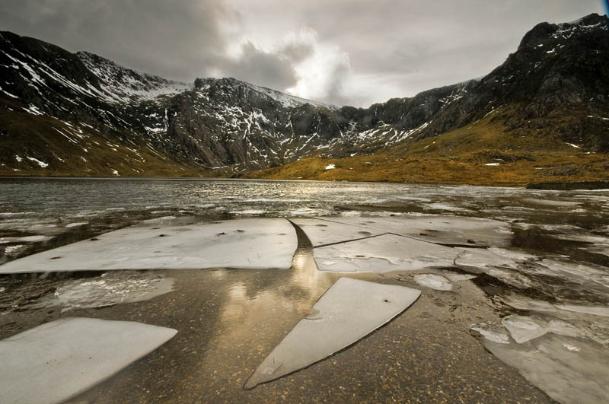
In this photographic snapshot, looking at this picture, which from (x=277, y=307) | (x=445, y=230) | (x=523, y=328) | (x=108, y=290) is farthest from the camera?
(x=445, y=230)

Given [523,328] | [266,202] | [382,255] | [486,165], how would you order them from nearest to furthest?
[523,328] < [382,255] < [266,202] < [486,165]

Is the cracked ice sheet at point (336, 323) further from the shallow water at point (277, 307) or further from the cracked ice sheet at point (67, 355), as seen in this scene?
the cracked ice sheet at point (67, 355)

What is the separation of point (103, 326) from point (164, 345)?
1.29m

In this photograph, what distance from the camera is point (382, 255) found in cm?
898

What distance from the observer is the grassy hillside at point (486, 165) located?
255 feet

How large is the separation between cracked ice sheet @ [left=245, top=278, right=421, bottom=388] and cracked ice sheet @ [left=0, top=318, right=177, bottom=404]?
1.73m

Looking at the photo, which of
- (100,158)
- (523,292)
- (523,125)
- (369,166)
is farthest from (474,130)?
(100,158)

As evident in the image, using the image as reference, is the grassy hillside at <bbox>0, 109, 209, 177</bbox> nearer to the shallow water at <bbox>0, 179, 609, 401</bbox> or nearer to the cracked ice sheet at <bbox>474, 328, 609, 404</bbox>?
the shallow water at <bbox>0, 179, 609, 401</bbox>

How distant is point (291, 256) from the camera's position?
28.8 feet

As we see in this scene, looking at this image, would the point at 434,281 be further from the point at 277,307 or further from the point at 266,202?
the point at 266,202

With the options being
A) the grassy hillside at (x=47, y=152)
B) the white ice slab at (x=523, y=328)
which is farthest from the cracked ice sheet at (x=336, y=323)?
the grassy hillside at (x=47, y=152)

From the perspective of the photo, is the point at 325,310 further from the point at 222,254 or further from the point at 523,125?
the point at 523,125

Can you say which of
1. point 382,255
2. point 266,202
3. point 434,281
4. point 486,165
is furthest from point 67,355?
point 486,165

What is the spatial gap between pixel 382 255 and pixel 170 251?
6.53 metres
